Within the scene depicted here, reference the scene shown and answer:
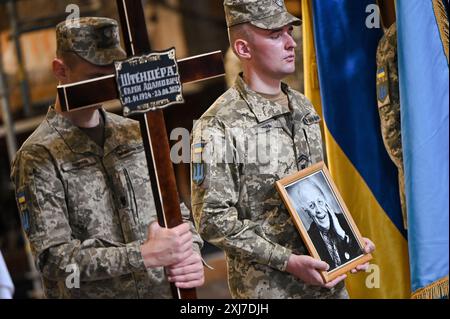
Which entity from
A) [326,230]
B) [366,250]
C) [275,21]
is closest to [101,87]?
[275,21]

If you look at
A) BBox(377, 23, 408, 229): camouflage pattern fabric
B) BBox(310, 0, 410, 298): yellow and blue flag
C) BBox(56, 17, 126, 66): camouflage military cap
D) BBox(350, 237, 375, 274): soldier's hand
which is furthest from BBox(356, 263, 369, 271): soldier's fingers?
BBox(56, 17, 126, 66): camouflage military cap

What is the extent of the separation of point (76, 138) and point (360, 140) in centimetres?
92

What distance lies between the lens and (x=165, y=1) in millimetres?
6777

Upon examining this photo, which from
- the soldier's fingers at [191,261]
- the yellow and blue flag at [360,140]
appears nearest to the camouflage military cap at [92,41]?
the soldier's fingers at [191,261]

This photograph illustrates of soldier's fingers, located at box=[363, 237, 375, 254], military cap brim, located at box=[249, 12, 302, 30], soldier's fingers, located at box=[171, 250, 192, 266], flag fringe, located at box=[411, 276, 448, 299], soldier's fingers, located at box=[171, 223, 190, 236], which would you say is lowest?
flag fringe, located at box=[411, 276, 448, 299]

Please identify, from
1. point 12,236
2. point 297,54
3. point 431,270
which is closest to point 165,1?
point 12,236

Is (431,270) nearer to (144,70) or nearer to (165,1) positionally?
(144,70)

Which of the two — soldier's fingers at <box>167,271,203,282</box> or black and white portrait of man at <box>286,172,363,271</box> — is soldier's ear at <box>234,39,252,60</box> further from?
soldier's fingers at <box>167,271,203,282</box>

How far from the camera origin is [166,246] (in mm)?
2395

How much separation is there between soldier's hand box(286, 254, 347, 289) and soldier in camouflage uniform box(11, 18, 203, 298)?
0.89 ft

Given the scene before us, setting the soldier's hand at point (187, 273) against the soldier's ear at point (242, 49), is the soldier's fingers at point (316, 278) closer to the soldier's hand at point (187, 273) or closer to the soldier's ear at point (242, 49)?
the soldier's hand at point (187, 273)

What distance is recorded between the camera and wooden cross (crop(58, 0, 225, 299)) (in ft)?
7.64
